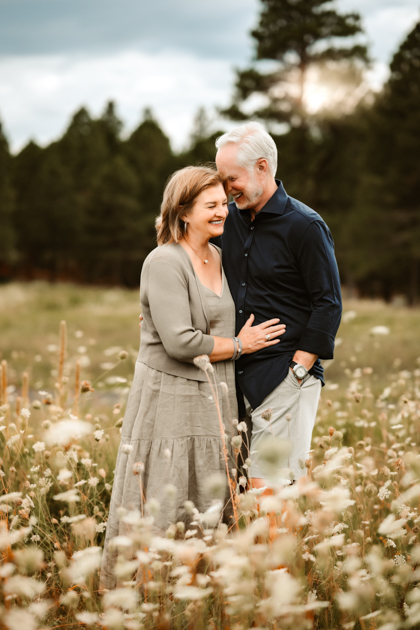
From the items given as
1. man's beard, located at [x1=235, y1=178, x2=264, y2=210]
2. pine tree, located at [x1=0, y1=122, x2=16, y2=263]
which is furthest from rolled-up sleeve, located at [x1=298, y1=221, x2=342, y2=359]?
pine tree, located at [x1=0, y1=122, x2=16, y2=263]

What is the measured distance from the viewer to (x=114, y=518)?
113 inches

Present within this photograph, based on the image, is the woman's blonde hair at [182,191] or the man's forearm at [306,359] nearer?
the woman's blonde hair at [182,191]

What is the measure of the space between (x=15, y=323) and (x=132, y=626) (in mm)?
16397

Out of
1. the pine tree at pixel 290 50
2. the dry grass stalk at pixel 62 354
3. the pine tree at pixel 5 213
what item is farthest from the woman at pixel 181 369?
the pine tree at pixel 5 213

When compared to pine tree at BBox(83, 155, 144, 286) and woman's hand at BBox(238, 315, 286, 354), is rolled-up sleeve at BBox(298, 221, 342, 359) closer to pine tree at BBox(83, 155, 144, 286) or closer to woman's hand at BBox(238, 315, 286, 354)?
woman's hand at BBox(238, 315, 286, 354)

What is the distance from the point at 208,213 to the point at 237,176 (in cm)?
34

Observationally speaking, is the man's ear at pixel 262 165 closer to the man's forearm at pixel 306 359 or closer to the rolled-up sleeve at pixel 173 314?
the rolled-up sleeve at pixel 173 314

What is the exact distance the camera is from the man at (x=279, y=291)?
3.00 meters

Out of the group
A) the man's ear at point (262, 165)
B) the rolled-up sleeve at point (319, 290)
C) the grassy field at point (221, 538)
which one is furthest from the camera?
the man's ear at point (262, 165)

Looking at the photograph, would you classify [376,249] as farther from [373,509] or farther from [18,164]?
[18,164]

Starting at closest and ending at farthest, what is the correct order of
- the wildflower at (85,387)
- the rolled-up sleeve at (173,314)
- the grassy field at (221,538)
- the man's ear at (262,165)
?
the grassy field at (221,538) → the rolled-up sleeve at (173,314) → the man's ear at (262,165) → the wildflower at (85,387)

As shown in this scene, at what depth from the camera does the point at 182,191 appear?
291cm

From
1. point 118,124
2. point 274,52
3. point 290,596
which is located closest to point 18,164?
point 118,124

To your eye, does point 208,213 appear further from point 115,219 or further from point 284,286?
point 115,219
